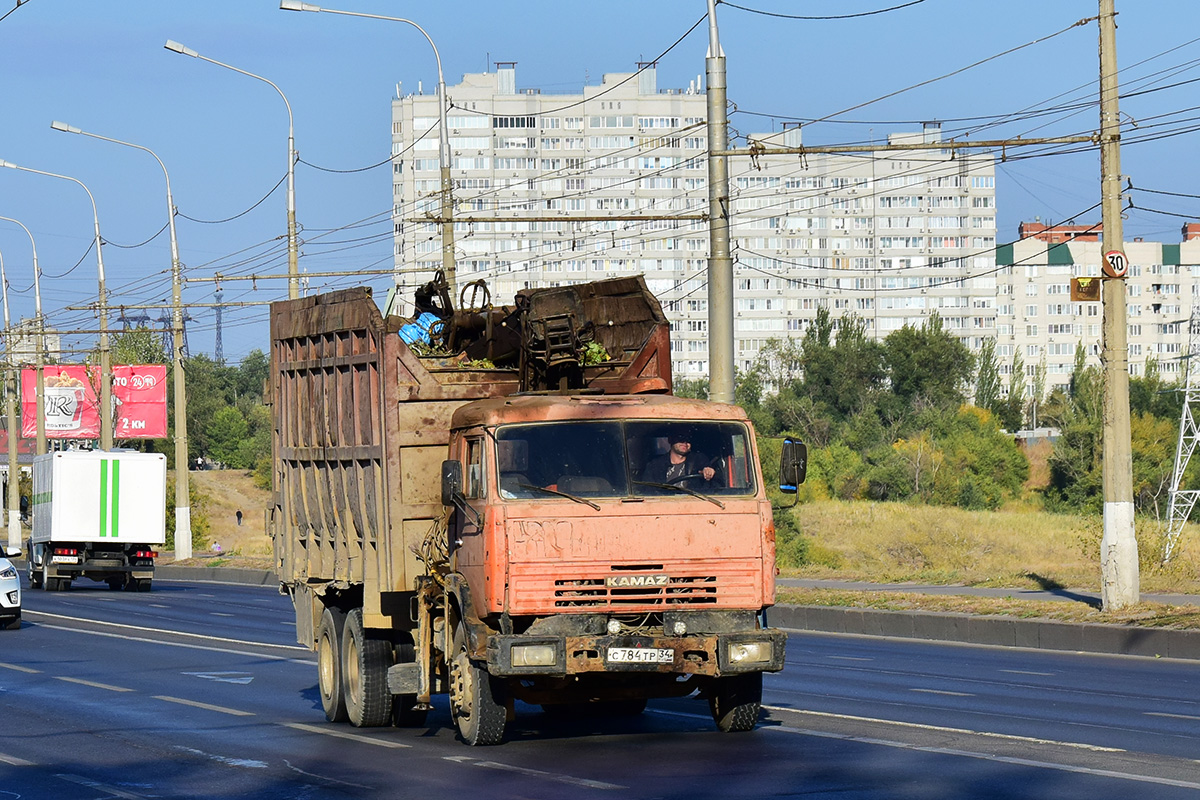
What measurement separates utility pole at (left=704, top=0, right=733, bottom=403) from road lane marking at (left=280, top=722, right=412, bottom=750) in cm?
1028

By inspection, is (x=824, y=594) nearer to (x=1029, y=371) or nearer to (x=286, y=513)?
(x=286, y=513)

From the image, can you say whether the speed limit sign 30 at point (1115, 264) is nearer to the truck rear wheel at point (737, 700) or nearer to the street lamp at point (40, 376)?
the truck rear wheel at point (737, 700)

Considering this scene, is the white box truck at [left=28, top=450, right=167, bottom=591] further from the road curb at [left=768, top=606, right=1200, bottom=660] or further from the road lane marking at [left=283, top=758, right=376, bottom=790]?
the road lane marking at [left=283, top=758, right=376, bottom=790]

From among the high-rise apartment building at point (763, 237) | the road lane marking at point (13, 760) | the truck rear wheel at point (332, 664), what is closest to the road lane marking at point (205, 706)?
the truck rear wheel at point (332, 664)

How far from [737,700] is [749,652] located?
1.07 m

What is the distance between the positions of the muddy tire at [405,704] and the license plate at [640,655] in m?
2.64

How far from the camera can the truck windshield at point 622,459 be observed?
11.4m

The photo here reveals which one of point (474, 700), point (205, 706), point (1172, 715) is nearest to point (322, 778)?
point (474, 700)

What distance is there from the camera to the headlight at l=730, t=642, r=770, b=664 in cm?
1104

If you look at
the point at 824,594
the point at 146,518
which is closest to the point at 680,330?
the point at 146,518

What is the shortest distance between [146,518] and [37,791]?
32.0 metres

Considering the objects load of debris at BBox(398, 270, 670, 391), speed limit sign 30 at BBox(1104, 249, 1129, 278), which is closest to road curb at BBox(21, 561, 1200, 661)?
speed limit sign 30 at BBox(1104, 249, 1129, 278)

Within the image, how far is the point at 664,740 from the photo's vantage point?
39.3 ft

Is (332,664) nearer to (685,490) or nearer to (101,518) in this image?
(685,490)
